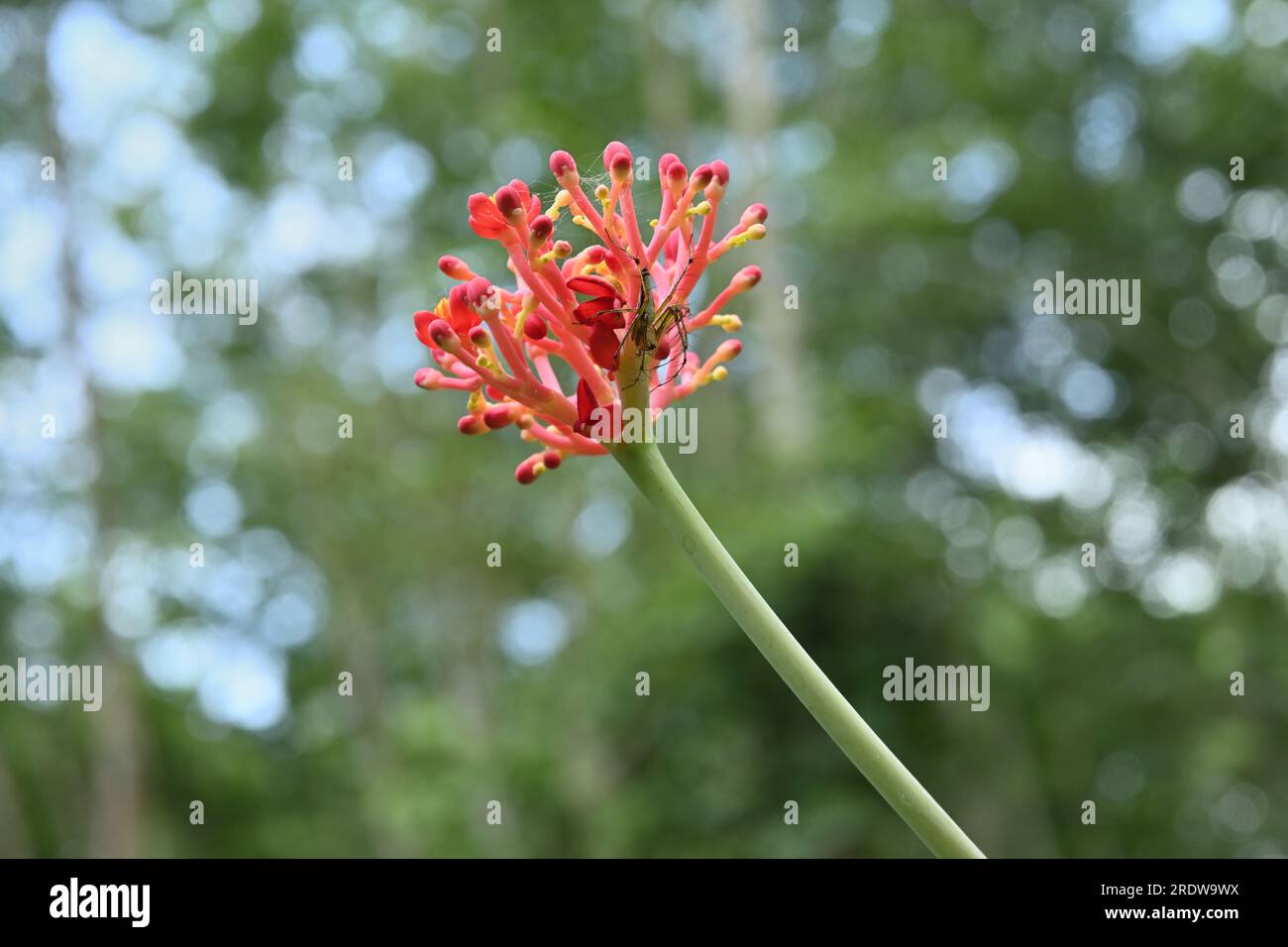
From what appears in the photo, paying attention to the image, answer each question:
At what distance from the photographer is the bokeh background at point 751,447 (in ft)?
30.6

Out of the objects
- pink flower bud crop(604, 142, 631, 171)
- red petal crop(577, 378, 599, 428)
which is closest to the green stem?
red petal crop(577, 378, 599, 428)

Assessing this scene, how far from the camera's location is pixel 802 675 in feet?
3.40

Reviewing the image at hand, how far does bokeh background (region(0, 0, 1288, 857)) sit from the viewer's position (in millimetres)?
9328

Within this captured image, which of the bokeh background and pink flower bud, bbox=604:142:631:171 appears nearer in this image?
pink flower bud, bbox=604:142:631:171

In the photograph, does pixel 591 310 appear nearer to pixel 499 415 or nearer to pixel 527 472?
pixel 499 415

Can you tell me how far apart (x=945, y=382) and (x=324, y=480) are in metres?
6.14

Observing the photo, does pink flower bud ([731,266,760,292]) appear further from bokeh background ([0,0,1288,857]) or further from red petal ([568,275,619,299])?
bokeh background ([0,0,1288,857])

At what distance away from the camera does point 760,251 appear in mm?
9805

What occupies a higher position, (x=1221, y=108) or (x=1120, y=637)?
(x=1221, y=108)

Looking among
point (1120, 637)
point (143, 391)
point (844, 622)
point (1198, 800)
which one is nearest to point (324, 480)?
point (143, 391)

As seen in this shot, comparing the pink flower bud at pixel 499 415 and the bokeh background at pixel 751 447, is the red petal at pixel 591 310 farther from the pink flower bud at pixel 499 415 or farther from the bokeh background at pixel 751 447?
the bokeh background at pixel 751 447

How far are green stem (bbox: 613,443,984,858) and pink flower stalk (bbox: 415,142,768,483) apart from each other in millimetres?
92

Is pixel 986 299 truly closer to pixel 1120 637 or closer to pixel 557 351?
pixel 1120 637

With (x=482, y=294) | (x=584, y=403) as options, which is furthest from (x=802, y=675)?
(x=482, y=294)
